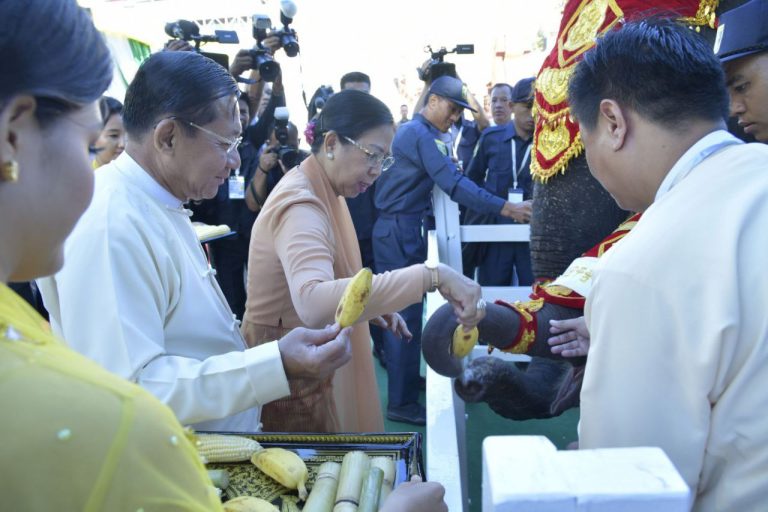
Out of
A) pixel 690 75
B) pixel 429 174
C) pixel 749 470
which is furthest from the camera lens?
pixel 429 174

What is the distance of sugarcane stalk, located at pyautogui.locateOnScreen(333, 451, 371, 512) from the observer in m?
1.35

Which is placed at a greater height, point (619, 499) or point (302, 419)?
point (619, 499)

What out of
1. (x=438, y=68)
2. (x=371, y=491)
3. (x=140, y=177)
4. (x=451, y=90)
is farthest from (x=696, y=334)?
(x=438, y=68)

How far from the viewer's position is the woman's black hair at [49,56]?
2.25ft

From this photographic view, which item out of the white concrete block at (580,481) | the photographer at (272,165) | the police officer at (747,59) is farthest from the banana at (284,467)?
the photographer at (272,165)

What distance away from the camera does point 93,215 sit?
152cm

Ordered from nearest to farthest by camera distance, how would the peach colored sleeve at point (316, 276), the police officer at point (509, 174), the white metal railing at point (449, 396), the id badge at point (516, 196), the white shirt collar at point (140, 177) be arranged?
the white shirt collar at point (140, 177), the white metal railing at point (449, 396), the peach colored sleeve at point (316, 276), the id badge at point (516, 196), the police officer at point (509, 174)

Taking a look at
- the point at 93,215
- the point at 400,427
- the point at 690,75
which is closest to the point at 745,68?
the point at 690,75

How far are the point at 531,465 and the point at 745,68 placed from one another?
6.67 ft

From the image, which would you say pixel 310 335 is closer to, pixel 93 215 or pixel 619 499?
→ pixel 93 215

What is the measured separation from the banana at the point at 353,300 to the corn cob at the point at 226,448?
1.46ft

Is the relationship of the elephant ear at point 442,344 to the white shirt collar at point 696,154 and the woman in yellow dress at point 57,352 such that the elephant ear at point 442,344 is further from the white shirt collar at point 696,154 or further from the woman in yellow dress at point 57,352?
the woman in yellow dress at point 57,352

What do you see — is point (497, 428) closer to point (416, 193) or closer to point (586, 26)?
point (416, 193)

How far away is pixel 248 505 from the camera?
1284 mm
